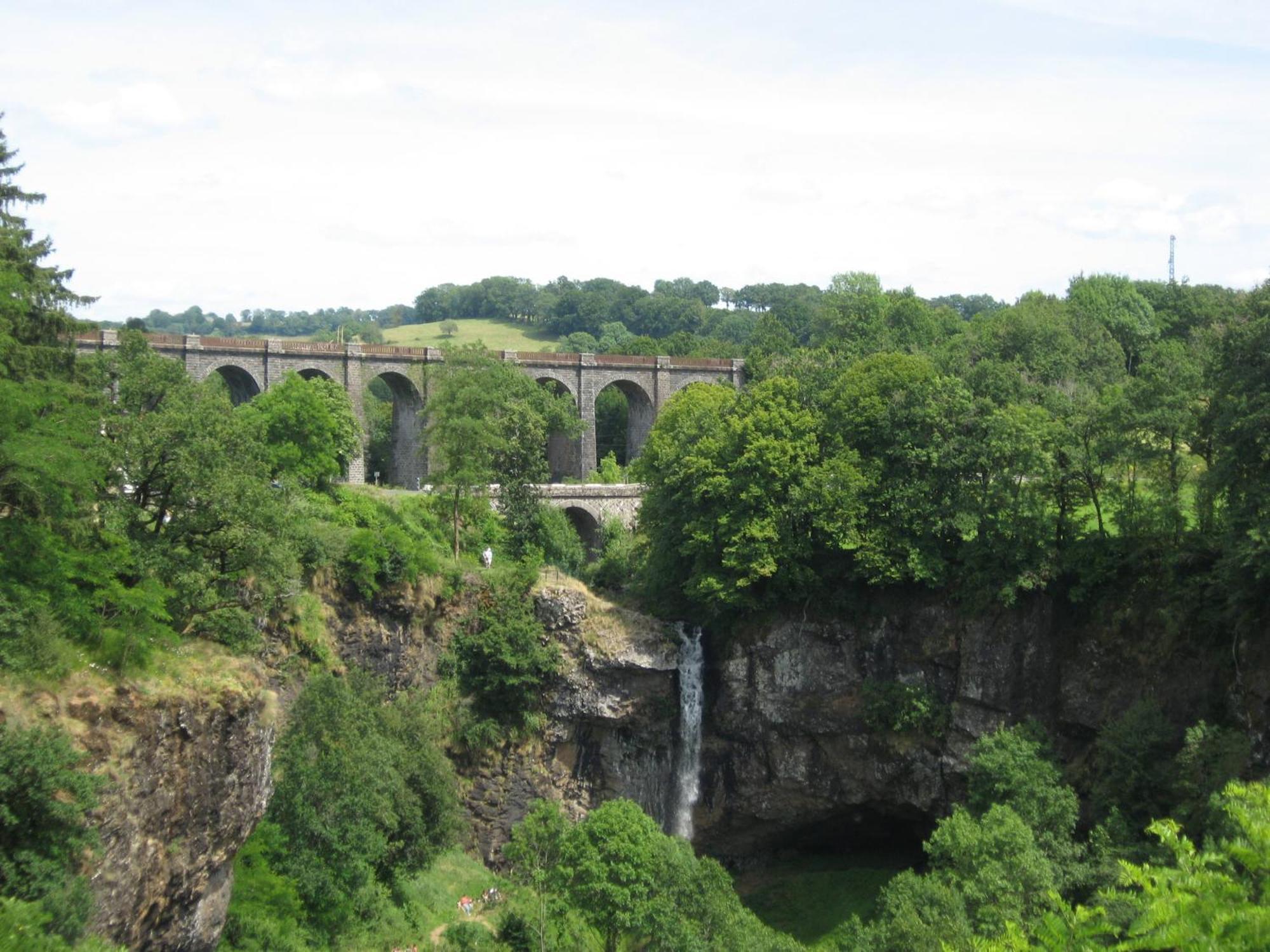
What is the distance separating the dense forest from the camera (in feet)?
81.8

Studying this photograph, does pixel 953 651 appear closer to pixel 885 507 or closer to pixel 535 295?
pixel 885 507

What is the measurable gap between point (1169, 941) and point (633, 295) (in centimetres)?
12322

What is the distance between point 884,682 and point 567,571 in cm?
1414

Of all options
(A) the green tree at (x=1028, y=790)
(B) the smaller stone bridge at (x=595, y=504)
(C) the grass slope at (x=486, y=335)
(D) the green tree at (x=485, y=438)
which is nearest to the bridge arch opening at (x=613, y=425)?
(B) the smaller stone bridge at (x=595, y=504)

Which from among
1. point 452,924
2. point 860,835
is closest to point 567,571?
point 860,835

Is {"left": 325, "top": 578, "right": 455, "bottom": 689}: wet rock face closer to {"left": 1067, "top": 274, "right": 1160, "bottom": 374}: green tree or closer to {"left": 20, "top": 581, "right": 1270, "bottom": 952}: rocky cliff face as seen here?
{"left": 20, "top": 581, "right": 1270, "bottom": 952}: rocky cliff face

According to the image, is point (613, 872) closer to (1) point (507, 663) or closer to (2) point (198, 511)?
(1) point (507, 663)

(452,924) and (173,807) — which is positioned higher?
(173,807)

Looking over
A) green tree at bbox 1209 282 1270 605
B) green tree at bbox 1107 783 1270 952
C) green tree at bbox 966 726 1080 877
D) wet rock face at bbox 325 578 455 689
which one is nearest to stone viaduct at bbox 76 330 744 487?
wet rock face at bbox 325 578 455 689

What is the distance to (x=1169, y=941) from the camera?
11.3 m

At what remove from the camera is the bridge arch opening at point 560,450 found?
6656cm

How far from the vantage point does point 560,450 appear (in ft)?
223

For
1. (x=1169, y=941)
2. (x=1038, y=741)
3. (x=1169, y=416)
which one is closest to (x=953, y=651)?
(x=1038, y=741)

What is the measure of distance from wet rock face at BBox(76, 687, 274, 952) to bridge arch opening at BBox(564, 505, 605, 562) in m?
29.9
